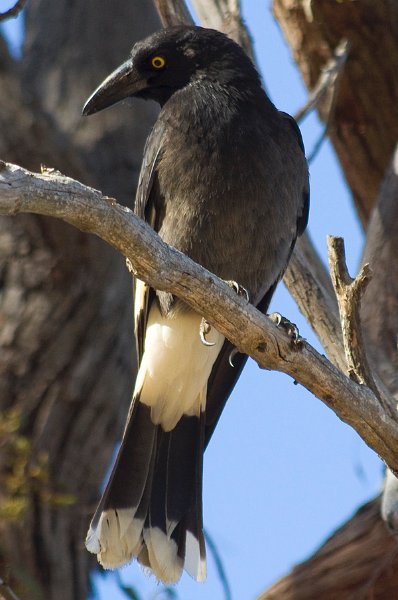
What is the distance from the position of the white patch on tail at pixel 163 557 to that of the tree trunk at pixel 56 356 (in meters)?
0.46

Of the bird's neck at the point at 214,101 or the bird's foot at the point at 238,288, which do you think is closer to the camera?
the bird's foot at the point at 238,288

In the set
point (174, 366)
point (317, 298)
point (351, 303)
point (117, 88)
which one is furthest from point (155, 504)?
point (117, 88)

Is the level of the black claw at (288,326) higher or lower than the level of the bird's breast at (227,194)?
lower

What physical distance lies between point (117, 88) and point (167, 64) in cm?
20

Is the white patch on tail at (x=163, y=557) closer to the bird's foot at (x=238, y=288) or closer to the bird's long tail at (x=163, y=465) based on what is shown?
the bird's long tail at (x=163, y=465)

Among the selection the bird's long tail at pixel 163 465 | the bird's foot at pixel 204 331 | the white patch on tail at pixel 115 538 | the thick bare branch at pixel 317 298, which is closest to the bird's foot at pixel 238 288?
the bird's foot at pixel 204 331

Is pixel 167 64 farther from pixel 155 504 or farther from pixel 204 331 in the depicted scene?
pixel 155 504

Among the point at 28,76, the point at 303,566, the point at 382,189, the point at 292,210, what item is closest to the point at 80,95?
the point at 28,76

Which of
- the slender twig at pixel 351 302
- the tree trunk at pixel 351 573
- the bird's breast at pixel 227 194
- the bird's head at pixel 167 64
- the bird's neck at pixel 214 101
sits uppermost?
the bird's head at pixel 167 64

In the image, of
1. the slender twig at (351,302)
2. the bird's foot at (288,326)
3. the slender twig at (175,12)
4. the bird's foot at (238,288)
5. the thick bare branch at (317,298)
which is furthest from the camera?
the slender twig at (175,12)

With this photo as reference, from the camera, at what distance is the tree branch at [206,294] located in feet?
8.24

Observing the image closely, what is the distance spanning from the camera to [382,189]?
483 centimetres

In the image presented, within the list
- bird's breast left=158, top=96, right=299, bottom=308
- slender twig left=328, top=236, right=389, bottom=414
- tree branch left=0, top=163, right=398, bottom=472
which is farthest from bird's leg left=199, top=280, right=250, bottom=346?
slender twig left=328, top=236, right=389, bottom=414

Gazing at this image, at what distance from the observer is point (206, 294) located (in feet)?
9.32
